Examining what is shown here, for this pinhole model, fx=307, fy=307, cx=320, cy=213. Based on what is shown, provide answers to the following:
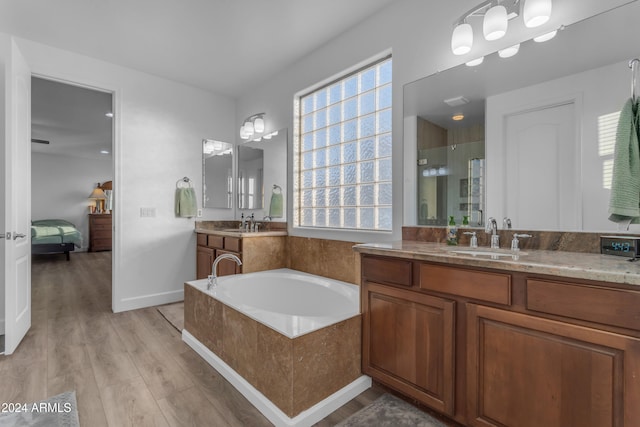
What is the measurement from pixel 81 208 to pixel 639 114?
9.82 m

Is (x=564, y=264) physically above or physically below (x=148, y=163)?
below

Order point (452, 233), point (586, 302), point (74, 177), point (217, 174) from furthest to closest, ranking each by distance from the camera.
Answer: point (74, 177) → point (217, 174) → point (452, 233) → point (586, 302)

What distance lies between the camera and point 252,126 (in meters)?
3.60

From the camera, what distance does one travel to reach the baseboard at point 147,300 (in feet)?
10.4

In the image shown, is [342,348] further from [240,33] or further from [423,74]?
[240,33]

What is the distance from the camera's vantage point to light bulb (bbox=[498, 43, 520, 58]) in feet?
5.44

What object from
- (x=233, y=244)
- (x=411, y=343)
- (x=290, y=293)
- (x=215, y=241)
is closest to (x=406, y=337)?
(x=411, y=343)

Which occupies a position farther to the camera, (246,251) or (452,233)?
(246,251)

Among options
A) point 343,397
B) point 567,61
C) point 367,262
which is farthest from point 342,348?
point 567,61

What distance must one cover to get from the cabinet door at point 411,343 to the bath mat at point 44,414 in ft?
4.98

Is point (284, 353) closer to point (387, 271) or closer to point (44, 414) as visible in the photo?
point (387, 271)

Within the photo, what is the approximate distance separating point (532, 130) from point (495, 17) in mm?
626

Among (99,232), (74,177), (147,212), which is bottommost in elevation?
(99,232)

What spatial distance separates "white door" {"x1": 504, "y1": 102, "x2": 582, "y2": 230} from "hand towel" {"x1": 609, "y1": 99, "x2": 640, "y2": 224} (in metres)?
0.15
